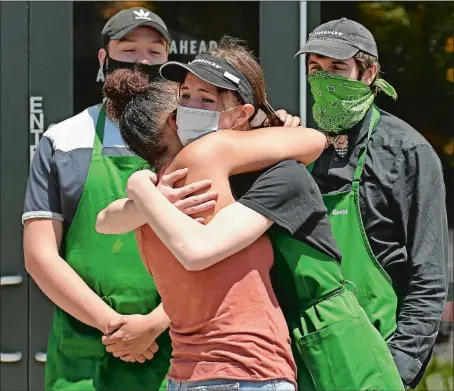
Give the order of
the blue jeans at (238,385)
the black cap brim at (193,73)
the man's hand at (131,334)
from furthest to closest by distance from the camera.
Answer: the man's hand at (131,334)
the black cap brim at (193,73)
the blue jeans at (238,385)

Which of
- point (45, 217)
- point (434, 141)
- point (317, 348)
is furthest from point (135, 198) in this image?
point (434, 141)

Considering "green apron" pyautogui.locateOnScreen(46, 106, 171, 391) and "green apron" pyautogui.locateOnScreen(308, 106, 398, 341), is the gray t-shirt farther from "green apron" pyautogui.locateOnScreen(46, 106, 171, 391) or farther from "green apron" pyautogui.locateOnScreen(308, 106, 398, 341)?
"green apron" pyautogui.locateOnScreen(308, 106, 398, 341)

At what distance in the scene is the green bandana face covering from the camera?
102 inches

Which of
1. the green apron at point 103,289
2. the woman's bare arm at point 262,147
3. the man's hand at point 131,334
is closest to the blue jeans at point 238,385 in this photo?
the woman's bare arm at point 262,147

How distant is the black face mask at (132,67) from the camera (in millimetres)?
2944

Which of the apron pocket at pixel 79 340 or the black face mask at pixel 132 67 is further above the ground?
the black face mask at pixel 132 67

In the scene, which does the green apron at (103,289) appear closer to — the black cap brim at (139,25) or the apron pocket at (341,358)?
the black cap brim at (139,25)

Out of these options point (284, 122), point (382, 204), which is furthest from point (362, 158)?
point (284, 122)

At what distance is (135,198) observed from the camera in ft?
7.06

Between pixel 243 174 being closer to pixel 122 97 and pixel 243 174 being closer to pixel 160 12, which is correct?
pixel 122 97

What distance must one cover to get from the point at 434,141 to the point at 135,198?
2.03 meters

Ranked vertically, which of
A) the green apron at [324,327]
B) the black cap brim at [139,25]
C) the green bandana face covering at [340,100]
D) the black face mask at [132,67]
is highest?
the black cap brim at [139,25]

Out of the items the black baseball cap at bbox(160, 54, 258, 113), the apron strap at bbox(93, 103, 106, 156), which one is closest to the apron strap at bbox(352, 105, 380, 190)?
the black baseball cap at bbox(160, 54, 258, 113)

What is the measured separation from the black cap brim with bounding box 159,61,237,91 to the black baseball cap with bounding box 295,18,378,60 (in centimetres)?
47
